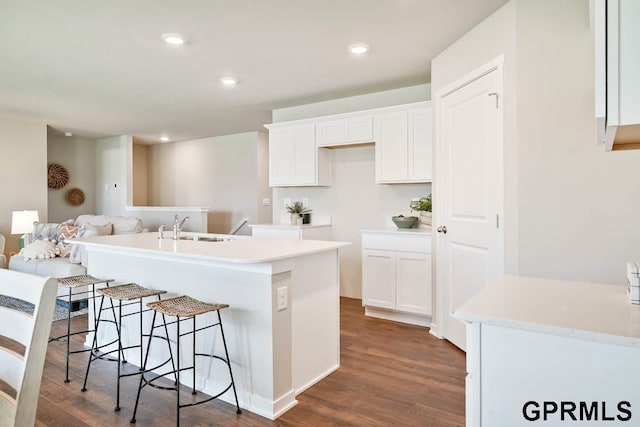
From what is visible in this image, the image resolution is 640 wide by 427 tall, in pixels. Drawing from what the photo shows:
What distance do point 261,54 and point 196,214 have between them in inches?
138

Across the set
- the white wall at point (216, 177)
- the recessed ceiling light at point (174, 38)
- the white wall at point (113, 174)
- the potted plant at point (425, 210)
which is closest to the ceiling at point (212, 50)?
the recessed ceiling light at point (174, 38)

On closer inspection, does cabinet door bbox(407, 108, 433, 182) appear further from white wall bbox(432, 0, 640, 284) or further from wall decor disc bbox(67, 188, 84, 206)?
wall decor disc bbox(67, 188, 84, 206)

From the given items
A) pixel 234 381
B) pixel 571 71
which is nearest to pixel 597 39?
pixel 571 71

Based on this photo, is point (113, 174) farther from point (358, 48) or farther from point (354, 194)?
point (358, 48)

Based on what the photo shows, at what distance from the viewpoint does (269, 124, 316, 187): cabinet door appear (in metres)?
4.78

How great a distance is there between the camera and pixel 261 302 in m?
2.22

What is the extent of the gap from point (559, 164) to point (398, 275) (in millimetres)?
1938

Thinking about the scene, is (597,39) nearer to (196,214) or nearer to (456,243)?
(456,243)

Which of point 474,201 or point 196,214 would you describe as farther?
point 196,214

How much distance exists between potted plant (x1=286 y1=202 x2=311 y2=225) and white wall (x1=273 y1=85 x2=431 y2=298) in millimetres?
113

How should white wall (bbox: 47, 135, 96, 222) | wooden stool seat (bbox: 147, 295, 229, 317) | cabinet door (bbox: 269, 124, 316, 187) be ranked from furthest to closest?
white wall (bbox: 47, 135, 96, 222) → cabinet door (bbox: 269, 124, 316, 187) → wooden stool seat (bbox: 147, 295, 229, 317)

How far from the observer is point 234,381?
2.34m

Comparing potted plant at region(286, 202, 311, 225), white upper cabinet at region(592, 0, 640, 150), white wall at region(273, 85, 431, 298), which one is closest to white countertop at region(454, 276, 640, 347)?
white upper cabinet at region(592, 0, 640, 150)

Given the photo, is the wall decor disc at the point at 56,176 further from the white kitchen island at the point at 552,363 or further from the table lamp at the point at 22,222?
the white kitchen island at the point at 552,363
